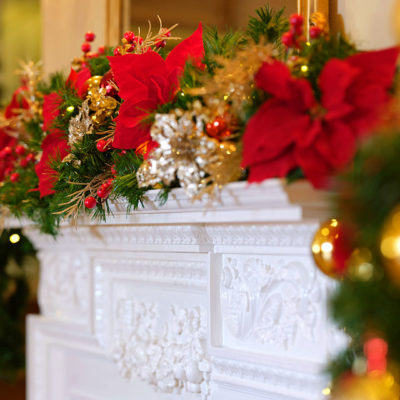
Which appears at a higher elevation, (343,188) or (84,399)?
(343,188)

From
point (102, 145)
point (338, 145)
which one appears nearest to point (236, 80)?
point (338, 145)

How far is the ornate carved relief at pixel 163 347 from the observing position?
0.93 m

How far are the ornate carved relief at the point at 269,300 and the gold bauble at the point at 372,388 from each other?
186mm

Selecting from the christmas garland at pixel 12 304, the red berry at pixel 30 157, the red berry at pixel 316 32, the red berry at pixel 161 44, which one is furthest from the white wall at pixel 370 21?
the christmas garland at pixel 12 304

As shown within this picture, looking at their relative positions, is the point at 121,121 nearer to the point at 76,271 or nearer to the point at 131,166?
the point at 131,166

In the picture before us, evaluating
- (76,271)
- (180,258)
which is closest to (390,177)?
(180,258)

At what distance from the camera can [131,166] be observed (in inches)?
33.2

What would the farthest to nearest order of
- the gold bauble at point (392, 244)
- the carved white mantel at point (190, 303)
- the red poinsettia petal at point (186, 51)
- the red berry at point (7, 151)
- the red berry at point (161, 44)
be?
the red berry at point (7, 151) → the red berry at point (161, 44) → the red poinsettia petal at point (186, 51) → the carved white mantel at point (190, 303) → the gold bauble at point (392, 244)

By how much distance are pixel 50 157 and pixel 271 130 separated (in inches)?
20.0

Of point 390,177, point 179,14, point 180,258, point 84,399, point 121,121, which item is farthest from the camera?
point 84,399

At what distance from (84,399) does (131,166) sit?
25.2 inches

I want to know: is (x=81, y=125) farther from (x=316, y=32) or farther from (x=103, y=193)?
(x=316, y=32)

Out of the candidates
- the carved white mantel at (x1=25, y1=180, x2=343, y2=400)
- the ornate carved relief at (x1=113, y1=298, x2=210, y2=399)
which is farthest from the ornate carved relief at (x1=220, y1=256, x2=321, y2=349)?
the ornate carved relief at (x1=113, y1=298, x2=210, y2=399)

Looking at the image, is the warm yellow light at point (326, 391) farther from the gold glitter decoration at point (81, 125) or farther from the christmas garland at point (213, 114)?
the gold glitter decoration at point (81, 125)
